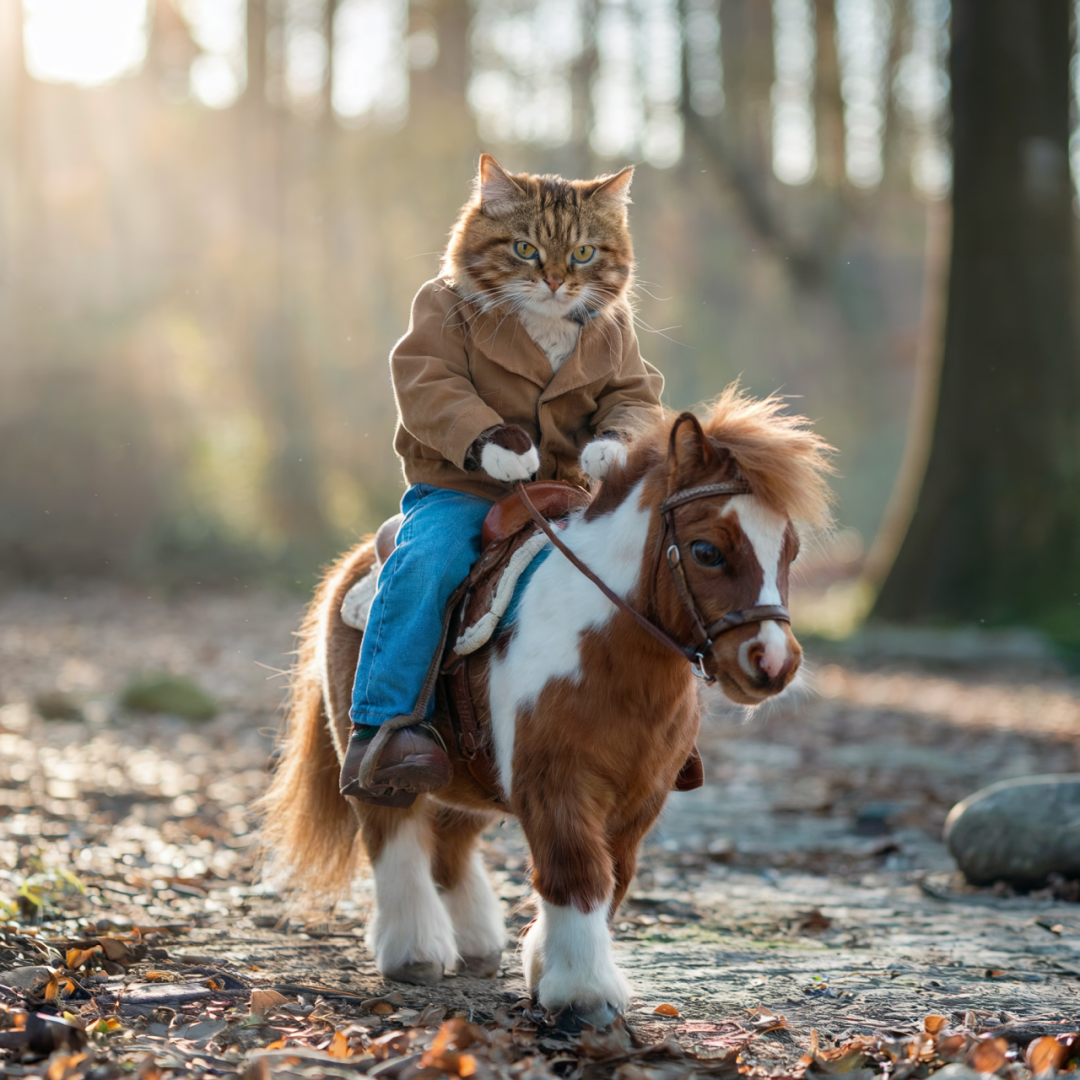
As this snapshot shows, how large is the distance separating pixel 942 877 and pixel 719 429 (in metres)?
3.26

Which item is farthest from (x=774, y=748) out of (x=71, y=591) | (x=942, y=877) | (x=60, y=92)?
(x=60, y=92)

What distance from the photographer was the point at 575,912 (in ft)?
10.4

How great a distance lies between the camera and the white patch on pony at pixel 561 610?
10.7 feet

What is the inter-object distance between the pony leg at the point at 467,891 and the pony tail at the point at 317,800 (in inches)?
12.5

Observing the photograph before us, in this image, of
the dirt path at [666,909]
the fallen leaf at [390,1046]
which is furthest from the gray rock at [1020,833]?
the fallen leaf at [390,1046]

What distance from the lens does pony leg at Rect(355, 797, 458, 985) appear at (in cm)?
392

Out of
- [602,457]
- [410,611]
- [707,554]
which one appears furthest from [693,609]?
[410,611]

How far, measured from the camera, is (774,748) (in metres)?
8.86

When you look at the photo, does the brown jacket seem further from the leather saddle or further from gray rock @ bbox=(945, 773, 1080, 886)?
gray rock @ bbox=(945, 773, 1080, 886)

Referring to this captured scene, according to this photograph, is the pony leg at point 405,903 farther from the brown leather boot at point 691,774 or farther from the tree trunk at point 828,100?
the tree trunk at point 828,100

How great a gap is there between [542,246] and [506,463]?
0.68m

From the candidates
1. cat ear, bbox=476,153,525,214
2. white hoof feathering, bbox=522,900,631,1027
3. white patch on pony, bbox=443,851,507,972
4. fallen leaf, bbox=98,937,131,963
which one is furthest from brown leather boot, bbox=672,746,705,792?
fallen leaf, bbox=98,937,131,963

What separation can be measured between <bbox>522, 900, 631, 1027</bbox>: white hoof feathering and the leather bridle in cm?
72

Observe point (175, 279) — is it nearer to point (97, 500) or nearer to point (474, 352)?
point (97, 500)
